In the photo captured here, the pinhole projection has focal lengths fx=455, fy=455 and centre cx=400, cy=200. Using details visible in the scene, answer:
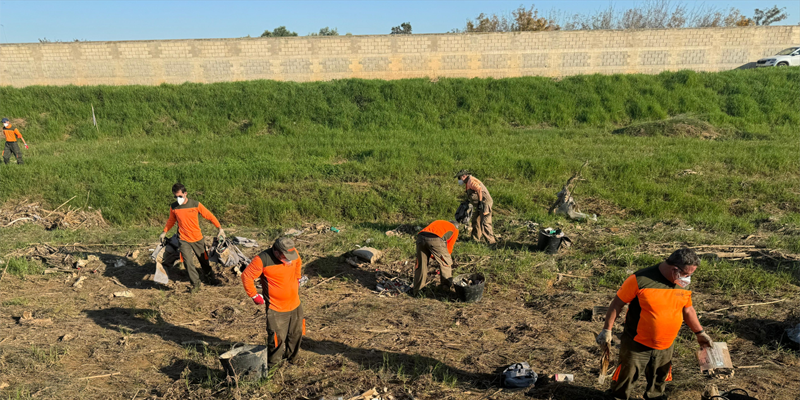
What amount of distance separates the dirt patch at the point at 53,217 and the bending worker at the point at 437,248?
28.5ft

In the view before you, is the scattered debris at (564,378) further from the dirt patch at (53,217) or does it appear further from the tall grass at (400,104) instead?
the tall grass at (400,104)

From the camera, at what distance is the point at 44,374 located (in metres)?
4.84

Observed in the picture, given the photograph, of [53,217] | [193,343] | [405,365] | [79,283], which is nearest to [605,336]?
[405,365]

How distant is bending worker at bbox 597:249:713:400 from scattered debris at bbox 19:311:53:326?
6786 millimetres

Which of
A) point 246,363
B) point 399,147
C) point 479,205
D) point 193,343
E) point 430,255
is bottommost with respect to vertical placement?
point 193,343

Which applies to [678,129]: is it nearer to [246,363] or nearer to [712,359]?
[712,359]

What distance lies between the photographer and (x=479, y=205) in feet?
27.6

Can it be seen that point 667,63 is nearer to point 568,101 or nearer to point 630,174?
point 568,101

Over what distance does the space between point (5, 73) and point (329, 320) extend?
81.2ft

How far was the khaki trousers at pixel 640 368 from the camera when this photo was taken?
3.86 m

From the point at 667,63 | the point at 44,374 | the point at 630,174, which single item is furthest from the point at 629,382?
the point at 667,63

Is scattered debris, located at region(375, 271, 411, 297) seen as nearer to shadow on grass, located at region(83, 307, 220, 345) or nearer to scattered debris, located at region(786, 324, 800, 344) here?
shadow on grass, located at region(83, 307, 220, 345)

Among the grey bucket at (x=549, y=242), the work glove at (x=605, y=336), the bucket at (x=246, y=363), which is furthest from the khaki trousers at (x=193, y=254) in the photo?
the work glove at (x=605, y=336)

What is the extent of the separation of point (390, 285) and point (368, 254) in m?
0.88
